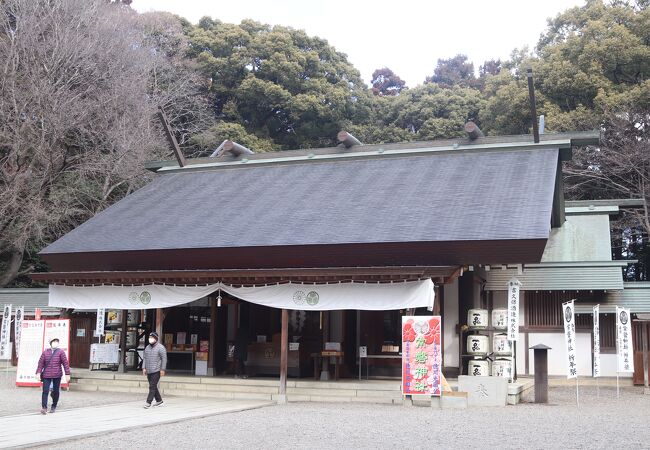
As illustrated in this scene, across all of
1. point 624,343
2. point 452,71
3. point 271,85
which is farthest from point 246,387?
point 452,71

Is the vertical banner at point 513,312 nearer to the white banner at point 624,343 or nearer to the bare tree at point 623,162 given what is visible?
the white banner at point 624,343

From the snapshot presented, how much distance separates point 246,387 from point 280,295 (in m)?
2.11

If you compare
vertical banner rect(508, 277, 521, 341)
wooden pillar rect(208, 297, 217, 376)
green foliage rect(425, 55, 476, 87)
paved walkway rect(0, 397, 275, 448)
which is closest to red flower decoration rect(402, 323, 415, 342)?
vertical banner rect(508, 277, 521, 341)

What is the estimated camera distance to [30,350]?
49.5 feet

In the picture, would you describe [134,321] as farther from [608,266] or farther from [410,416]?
[608,266]

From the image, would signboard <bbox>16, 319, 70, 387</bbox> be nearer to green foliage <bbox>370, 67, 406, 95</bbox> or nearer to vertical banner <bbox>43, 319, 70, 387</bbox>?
vertical banner <bbox>43, 319, 70, 387</bbox>

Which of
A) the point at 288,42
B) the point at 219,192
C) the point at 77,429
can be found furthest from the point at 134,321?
the point at 288,42

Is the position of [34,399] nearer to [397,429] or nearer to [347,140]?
[397,429]

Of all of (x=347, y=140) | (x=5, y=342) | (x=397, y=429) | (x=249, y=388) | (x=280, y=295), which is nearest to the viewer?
(x=397, y=429)

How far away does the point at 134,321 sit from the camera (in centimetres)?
1775

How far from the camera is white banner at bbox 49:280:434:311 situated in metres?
13.1

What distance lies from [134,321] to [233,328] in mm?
2591

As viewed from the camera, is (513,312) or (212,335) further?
(212,335)

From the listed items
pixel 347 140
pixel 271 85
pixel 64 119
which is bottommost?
pixel 347 140
